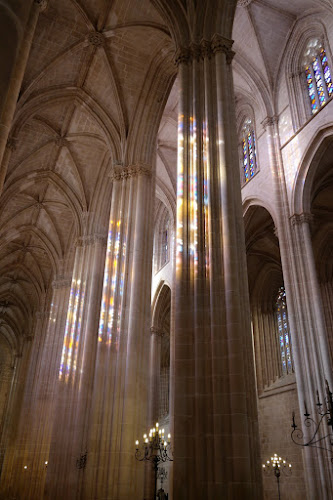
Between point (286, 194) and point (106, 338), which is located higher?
point (286, 194)

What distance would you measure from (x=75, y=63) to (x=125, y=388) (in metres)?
10.9

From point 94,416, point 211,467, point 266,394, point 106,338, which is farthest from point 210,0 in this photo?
point 266,394

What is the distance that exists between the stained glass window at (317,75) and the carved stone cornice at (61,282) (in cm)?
1453

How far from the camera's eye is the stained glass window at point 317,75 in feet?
45.0

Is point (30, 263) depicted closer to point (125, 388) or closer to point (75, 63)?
point (75, 63)

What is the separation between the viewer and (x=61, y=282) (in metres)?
23.0

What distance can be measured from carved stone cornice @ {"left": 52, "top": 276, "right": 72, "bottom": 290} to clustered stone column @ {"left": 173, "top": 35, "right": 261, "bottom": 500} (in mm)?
15189

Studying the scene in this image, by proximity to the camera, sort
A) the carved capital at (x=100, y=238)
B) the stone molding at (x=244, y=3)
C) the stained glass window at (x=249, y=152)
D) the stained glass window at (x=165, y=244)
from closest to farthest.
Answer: the stone molding at (x=244, y=3), the stained glass window at (x=249, y=152), the carved capital at (x=100, y=238), the stained glass window at (x=165, y=244)

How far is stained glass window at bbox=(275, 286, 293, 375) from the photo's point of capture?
19.6 metres

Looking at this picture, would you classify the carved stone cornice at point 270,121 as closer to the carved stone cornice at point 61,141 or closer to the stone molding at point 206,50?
the stone molding at point 206,50

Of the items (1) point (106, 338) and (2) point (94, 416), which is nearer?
(2) point (94, 416)

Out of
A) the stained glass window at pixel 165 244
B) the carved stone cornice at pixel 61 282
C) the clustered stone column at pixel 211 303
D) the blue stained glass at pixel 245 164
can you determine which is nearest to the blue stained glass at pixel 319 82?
the blue stained glass at pixel 245 164

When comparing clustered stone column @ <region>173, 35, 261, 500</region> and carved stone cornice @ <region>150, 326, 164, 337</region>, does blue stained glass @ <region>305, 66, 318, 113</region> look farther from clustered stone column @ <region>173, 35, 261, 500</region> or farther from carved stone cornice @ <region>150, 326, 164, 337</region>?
carved stone cornice @ <region>150, 326, 164, 337</region>

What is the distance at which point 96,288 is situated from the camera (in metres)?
16.9
